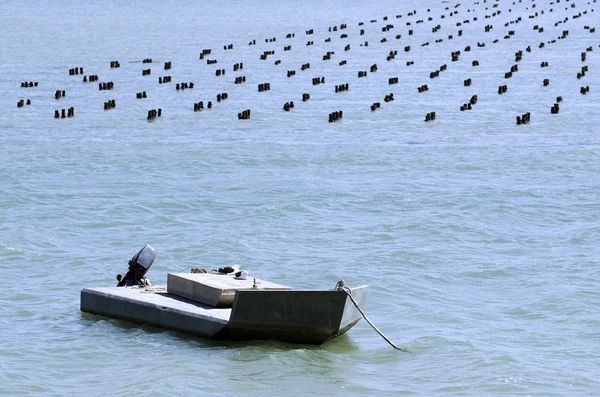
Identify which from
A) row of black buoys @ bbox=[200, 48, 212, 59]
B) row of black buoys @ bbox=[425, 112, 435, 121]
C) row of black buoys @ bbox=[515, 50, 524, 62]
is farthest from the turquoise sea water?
row of black buoys @ bbox=[200, 48, 212, 59]

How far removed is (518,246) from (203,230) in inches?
353

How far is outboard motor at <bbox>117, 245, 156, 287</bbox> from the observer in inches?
949

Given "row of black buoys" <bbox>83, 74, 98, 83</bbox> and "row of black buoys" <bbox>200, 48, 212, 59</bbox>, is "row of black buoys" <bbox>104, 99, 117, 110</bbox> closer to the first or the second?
"row of black buoys" <bbox>83, 74, 98, 83</bbox>

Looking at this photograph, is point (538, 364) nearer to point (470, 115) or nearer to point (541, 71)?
point (470, 115)

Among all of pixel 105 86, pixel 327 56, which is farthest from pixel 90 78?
pixel 327 56

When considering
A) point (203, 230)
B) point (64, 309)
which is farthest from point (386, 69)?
point (64, 309)

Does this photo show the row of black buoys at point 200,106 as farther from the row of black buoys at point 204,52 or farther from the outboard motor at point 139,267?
the outboard motor at point 139,267

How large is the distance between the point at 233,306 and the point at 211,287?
1162mm

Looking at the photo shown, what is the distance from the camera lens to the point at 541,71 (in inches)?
3270

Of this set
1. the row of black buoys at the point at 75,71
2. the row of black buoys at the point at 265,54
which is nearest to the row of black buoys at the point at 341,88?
the row of black buoys at the point at 75,71

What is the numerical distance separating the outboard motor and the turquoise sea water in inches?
49.1

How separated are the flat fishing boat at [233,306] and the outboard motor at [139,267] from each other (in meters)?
0.03

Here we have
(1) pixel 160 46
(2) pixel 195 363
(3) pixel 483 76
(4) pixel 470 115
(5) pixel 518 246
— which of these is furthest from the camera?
(1) pixel 160 46

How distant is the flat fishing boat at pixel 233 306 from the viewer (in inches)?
833
